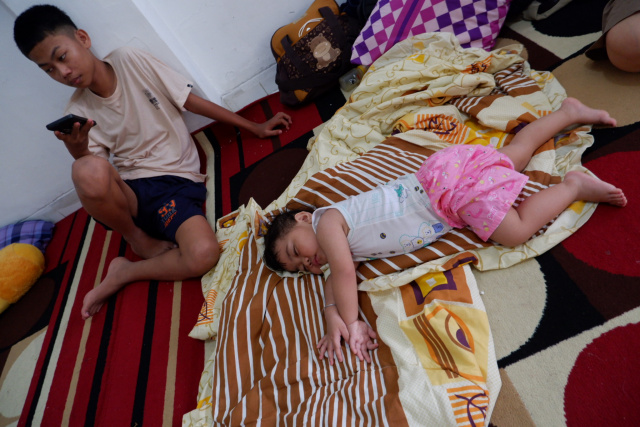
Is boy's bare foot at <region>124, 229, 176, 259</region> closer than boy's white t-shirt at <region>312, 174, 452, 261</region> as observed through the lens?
No

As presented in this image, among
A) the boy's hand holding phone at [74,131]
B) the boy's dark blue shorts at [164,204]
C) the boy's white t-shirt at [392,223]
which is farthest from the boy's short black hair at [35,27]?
the boy's white t-shirt at [392,223]

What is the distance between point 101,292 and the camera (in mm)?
1354

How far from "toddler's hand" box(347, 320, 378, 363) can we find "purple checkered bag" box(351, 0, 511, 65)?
124 cm

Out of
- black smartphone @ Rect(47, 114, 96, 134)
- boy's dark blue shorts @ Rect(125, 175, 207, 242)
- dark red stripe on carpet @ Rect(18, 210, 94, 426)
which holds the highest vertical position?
black smartphone @ Rect(47, 114, 96, 134)

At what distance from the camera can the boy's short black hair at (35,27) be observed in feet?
3.84

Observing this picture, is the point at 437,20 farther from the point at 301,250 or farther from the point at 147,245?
the point at 147,245

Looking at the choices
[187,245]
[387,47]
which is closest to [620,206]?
[387,47]

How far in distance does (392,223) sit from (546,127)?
56cm

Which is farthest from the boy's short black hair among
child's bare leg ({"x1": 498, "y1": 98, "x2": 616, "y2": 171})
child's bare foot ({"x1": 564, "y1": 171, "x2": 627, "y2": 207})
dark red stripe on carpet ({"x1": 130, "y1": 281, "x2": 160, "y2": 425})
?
child's bare foot ({"x1": 564, "y1": 171, "x2": 627, "y2": 207})

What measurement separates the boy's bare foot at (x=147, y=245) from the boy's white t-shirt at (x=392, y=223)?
84 centimetres

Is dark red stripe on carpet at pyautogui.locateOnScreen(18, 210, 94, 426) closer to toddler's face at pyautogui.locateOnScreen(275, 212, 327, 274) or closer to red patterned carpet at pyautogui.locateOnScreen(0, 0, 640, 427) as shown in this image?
red patterned carpet at pyautogui.locateOnScreen(0, 0, 640, 427)

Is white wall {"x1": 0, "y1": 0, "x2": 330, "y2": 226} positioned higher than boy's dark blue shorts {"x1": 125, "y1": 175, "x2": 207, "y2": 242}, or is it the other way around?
white wall {"x1": 0, "y1": 0, "x2": 330, "y2": 226}

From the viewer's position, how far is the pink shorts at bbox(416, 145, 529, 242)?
0.82 metres

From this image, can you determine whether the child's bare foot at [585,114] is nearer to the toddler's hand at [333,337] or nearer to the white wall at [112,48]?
the toddler's hand at [333,337]
